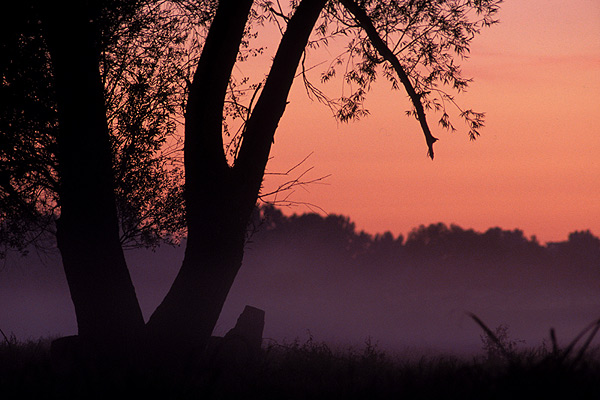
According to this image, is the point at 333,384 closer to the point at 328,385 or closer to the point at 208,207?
the point at 328,385

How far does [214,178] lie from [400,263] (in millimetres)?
111273

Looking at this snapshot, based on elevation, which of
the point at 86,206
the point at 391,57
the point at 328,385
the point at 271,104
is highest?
the point at 391,57

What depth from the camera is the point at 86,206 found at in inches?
415

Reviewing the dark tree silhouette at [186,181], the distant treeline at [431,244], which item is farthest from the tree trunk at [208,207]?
the distant treeline at [431,244]

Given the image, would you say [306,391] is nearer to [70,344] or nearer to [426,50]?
[70,344]

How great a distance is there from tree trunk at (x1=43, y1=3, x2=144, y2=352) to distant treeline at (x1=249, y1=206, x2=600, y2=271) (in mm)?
100907

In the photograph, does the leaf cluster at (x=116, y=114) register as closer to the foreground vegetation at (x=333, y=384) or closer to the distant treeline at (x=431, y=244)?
the foreground vegetation at (x=333, y=384)

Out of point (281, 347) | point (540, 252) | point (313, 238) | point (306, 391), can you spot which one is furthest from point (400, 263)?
point (306, 391)

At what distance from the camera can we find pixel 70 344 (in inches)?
442

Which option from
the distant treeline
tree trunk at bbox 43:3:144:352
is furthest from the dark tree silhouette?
the distant treeline

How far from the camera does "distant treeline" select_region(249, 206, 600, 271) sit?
372 feet

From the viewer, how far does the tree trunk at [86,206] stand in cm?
1055

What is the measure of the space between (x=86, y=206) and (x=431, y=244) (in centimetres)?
11010

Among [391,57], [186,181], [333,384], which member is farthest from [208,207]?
[391,57]
